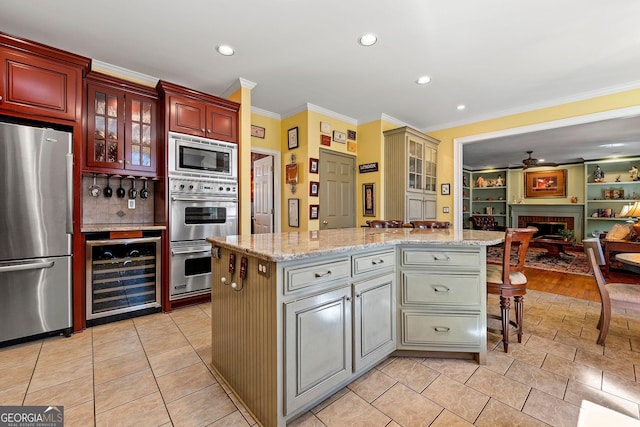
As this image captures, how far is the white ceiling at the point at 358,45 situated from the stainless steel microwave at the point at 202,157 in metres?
0.80

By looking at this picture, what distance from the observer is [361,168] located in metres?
5.05

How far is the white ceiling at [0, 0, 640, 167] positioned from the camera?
222cm

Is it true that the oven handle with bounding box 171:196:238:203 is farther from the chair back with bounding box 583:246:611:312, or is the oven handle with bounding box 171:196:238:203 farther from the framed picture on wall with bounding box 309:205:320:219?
the chair back with bounding box 583:246:611:312

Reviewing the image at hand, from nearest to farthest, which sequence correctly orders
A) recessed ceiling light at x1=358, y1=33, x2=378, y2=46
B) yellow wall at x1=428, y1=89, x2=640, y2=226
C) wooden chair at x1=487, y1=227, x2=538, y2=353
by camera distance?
wooden chair at x1=487, y1=227, x2=538, y2=353, recessed ceiling light at x1=358, y1=33, x2=378, y2=46, yellow wall at x1=428, y1=89, x2=640, y2=226

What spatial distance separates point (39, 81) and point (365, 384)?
345 cm

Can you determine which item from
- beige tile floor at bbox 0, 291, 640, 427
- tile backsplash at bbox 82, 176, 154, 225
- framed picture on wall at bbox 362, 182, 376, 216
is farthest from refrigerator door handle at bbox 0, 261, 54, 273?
framed picture on wall at bbox 362, 182, 376, 216

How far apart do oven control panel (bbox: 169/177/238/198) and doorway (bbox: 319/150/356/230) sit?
155 centimetres

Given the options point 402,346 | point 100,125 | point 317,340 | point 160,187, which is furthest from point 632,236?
point 100,125

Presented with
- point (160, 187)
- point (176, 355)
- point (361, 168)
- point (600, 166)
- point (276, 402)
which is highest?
point (600, 166)

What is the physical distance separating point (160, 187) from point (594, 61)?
4.95m

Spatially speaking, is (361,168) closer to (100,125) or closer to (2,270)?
(100,125)

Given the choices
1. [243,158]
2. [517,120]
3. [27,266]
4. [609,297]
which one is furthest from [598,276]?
[27,266]

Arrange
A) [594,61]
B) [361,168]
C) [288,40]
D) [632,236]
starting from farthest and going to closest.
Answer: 1. [361,168]
2. [632,236]
3. [594,61]
4. [288,40]

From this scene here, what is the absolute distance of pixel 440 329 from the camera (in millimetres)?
1989
